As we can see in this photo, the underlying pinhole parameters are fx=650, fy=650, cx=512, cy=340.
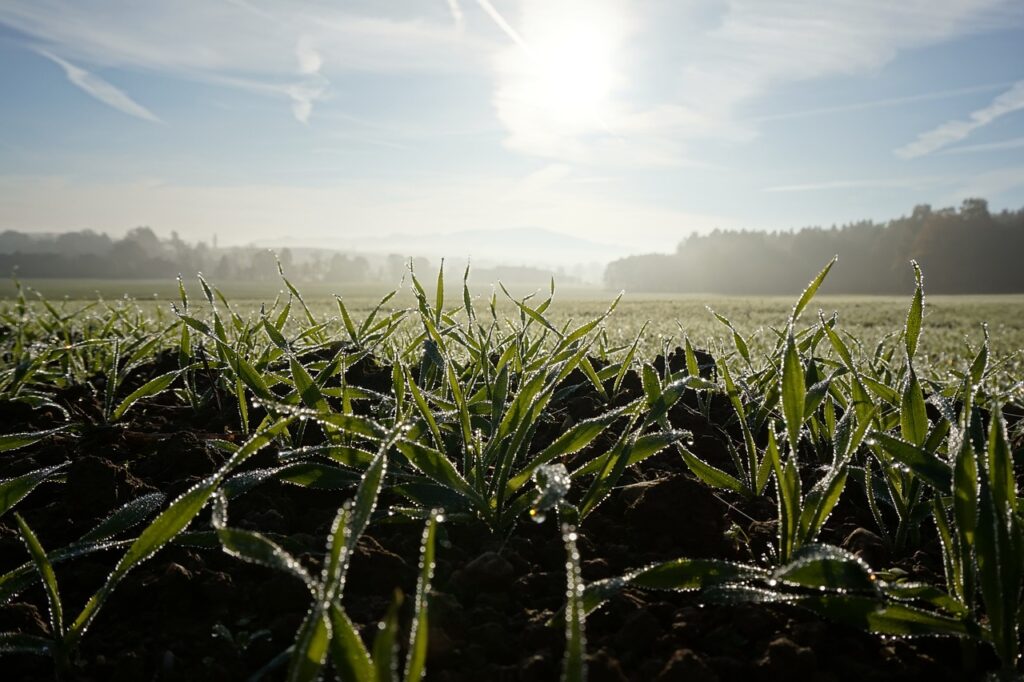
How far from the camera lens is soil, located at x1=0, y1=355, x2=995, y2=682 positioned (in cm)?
76

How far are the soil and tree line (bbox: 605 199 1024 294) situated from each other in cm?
5296

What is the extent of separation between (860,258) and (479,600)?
6680 centimetres

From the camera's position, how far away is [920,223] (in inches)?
2251

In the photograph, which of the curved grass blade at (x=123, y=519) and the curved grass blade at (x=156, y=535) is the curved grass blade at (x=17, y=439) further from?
the curved grass blade at (x=156, y=535)

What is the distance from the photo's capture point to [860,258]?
59.1 m

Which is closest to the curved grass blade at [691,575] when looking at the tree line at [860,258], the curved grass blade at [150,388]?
the curved grass blade at [150,388]

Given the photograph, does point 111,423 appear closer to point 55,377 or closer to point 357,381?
point 55,377

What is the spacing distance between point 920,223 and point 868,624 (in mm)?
67539

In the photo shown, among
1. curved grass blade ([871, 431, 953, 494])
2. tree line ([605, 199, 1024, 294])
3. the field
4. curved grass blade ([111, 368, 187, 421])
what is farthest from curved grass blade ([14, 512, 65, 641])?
tree line ([605, 199, 1024, 294])

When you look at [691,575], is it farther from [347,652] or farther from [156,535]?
[156,535]

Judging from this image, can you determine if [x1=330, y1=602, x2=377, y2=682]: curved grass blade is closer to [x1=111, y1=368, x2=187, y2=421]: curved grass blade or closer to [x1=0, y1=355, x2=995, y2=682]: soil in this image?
[x1=0, y1=355, x2=995, y2=682]: soil

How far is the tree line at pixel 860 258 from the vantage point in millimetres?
50812

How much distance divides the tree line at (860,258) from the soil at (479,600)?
53.0m

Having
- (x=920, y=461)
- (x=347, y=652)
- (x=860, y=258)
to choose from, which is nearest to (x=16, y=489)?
(x=347, y=652)
